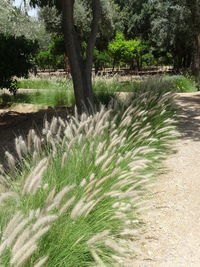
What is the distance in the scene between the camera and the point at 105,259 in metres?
2.89

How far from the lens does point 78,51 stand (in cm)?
797

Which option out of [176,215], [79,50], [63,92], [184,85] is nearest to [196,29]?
[184,85]

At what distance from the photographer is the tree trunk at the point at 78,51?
7.66m

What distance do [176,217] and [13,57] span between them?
6.17 meters

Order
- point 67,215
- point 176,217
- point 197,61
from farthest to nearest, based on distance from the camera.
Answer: point 197,61 < point 176,217 < point 67,215

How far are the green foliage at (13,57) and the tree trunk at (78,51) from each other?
1.53 metres

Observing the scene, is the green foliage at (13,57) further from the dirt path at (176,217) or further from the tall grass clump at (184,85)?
the tall grass clump at (184,85)

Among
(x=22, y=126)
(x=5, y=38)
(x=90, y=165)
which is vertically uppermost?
(x=5, y=38)

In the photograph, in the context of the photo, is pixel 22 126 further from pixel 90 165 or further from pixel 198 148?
pixel 90 165

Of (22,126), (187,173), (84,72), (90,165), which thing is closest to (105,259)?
(90,165)

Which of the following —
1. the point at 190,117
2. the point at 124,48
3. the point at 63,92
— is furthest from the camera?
the point at 124,48

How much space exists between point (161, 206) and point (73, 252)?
1625 millimetres

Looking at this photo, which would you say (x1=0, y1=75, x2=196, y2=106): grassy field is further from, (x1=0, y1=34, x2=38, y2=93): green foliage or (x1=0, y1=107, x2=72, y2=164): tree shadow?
(x1=0, y1=34, x2=38, y2=93): green foliage

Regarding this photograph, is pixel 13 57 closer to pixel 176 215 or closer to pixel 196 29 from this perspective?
pixel 176 215
